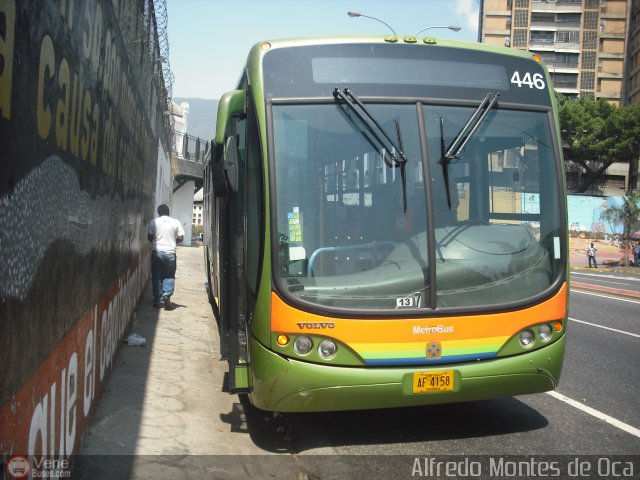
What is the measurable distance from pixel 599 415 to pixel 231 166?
12.9 feet

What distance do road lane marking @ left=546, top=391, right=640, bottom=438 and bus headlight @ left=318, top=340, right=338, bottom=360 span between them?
8.79 feet

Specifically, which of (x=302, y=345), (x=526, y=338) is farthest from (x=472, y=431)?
(x=302, y=345)

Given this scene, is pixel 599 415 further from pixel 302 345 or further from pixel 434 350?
pixel 302 345

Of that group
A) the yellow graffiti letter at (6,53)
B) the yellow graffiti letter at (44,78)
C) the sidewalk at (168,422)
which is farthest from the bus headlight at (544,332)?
the yellow graffiti letter at (6,53)

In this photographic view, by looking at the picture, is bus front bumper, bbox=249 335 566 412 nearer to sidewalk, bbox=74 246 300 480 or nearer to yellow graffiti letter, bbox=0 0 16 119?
sidewalk, bbox=74 246 300 480

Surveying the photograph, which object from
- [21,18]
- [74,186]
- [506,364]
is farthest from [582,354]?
[21,18]

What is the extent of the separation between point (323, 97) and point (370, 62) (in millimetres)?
525

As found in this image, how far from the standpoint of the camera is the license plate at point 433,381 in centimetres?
471

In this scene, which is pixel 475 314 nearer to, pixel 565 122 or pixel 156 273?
pixel 156 273

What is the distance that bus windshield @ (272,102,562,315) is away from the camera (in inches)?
189

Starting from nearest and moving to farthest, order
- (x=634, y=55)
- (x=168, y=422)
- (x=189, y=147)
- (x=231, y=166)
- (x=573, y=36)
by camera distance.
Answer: (x=231, y=166) < (x=168, y=422) < (x=189, y=147) < (x=634, y=55) < (x=573, y=36)

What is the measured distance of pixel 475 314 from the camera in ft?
16.0

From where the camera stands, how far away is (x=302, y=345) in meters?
4.63

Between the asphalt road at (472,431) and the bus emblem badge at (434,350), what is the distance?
0.75 m
